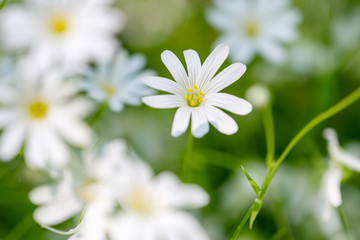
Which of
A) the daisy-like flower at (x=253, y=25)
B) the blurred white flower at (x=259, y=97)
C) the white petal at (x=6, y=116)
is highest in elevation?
the daisy-like flower at (x=253, y=25)

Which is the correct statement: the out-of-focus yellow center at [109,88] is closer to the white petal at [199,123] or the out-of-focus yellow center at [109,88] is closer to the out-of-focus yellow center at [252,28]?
the white petal at [199,123]

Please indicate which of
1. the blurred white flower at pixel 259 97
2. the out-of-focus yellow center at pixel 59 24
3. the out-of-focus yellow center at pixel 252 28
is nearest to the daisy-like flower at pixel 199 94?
the blurred white flower at pixel 259 97

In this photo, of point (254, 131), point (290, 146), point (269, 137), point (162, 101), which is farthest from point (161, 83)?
point (254, 131)

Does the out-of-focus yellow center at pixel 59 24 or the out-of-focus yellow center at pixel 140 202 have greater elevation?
the out-of-focus yellow center at pixel 59 24

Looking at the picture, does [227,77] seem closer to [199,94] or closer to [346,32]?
[199,94]

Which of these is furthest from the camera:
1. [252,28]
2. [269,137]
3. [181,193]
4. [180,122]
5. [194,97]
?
[252,28]

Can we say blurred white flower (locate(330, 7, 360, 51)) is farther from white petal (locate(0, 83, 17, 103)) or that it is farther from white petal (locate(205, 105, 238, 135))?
white petal (locate(0, 83, 17, 103))

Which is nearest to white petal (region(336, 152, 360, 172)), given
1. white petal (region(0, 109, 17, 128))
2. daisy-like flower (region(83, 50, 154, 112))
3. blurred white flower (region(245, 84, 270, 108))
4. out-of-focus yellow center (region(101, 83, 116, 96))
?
blurred white flower (region(245, 84, 270, 108))
